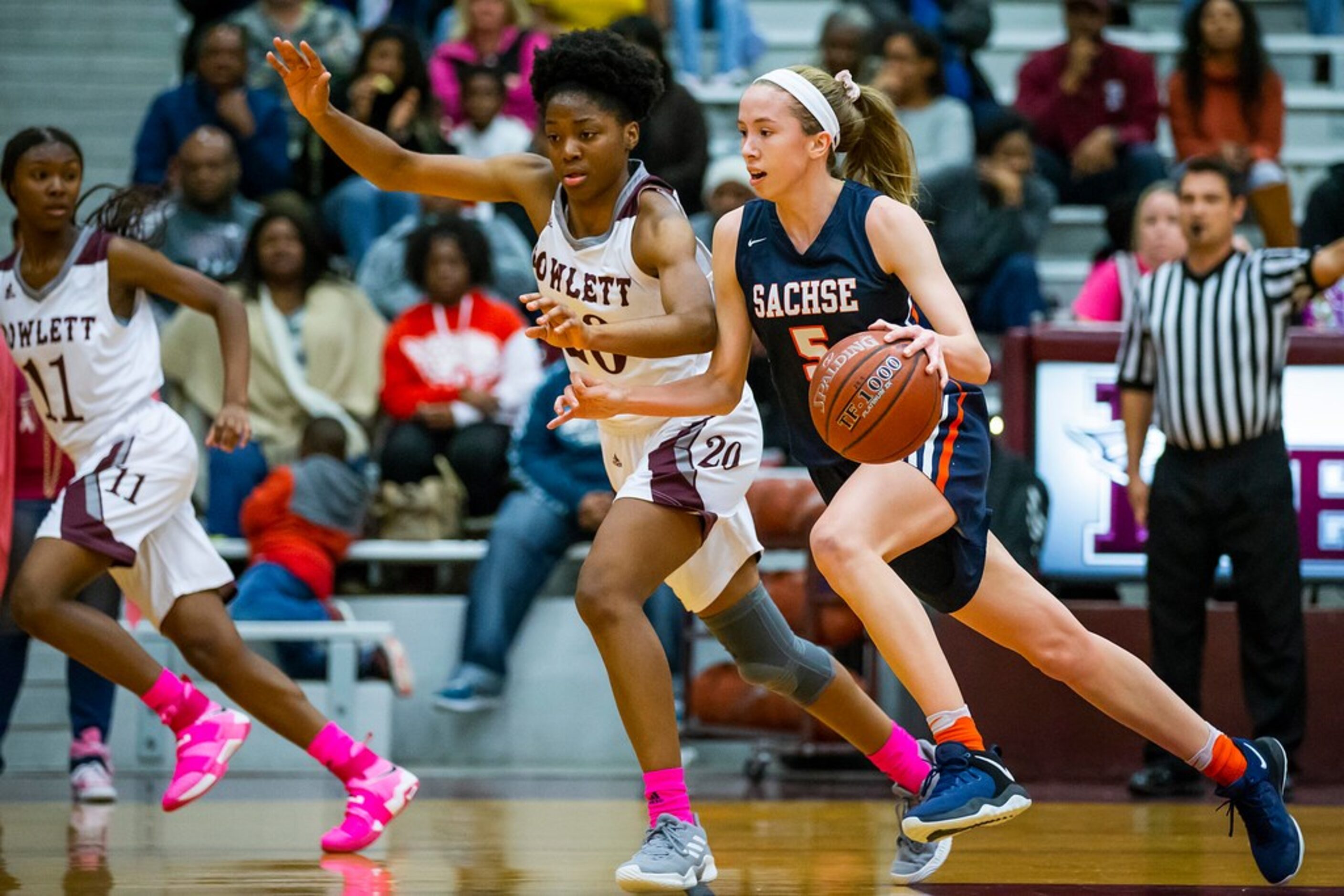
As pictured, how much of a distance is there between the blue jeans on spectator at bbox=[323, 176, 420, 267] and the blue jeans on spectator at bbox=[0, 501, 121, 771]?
2787mm

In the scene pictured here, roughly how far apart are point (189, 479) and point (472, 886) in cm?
173

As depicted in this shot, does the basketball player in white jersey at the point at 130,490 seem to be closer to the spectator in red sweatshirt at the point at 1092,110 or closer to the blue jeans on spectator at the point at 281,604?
the blue jeans on spectator at the point at 281,604

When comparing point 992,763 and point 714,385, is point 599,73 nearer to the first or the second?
point 714,385

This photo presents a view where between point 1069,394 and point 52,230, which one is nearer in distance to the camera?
point 52,230

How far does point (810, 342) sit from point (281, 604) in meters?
3.62

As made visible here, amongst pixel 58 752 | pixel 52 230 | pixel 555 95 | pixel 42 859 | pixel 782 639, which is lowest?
pixel 58 752

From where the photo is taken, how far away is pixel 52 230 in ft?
18.2

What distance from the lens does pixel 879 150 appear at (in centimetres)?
461

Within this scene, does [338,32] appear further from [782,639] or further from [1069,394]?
[782,639]

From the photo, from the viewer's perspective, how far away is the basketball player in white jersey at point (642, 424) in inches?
167

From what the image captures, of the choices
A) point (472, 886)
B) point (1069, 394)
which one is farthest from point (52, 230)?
point (1069, 394)

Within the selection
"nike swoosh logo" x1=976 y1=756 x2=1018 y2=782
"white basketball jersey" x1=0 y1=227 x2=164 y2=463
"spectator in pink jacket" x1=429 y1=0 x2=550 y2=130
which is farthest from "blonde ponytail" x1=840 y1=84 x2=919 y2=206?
"spectator in pink jacket" x1=429 y1=0 x2=550 y2=130

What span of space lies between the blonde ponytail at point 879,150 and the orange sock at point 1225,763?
1.40m

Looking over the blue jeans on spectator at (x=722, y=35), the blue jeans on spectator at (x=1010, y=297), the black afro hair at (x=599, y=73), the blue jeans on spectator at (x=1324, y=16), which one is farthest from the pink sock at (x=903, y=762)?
the blue jeans on spectator at (x=1324, y=16)
